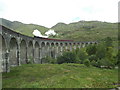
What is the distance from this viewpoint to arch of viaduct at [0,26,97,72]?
2952cm

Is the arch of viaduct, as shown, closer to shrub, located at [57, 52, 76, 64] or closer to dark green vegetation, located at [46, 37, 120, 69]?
dark green vegetation, located at [46, 37, 120, 69]

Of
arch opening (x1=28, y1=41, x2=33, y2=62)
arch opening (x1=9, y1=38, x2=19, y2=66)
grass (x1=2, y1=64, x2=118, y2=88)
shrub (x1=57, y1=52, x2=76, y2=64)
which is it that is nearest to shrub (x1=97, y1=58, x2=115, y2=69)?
grass (x1=2, y1=64, x2=118, y2=88)

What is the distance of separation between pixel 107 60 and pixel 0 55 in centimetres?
2735

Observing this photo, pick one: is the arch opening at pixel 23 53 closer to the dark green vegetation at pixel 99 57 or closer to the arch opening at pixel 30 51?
the arch opening at pixel 30 51

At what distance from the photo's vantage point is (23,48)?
1761 inches

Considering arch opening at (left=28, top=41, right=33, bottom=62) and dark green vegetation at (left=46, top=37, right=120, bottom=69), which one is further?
arch opening at (left=28, top=41, right=33, bottom=62)

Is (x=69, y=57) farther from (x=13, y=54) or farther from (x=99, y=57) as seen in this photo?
(x=13, y=54)

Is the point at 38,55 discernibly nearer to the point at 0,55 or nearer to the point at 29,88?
the point at 0,55

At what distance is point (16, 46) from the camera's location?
37094 millimetres

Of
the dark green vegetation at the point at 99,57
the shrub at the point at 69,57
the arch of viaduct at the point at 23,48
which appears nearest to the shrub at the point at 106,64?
the dark green vegetation at the point at 99,57

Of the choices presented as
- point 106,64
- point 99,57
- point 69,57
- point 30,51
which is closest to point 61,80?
point 106,64

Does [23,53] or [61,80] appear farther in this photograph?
[23,53]

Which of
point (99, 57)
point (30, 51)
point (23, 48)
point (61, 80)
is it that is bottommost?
point (61, 80)

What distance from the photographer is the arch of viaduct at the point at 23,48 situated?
2952cm
